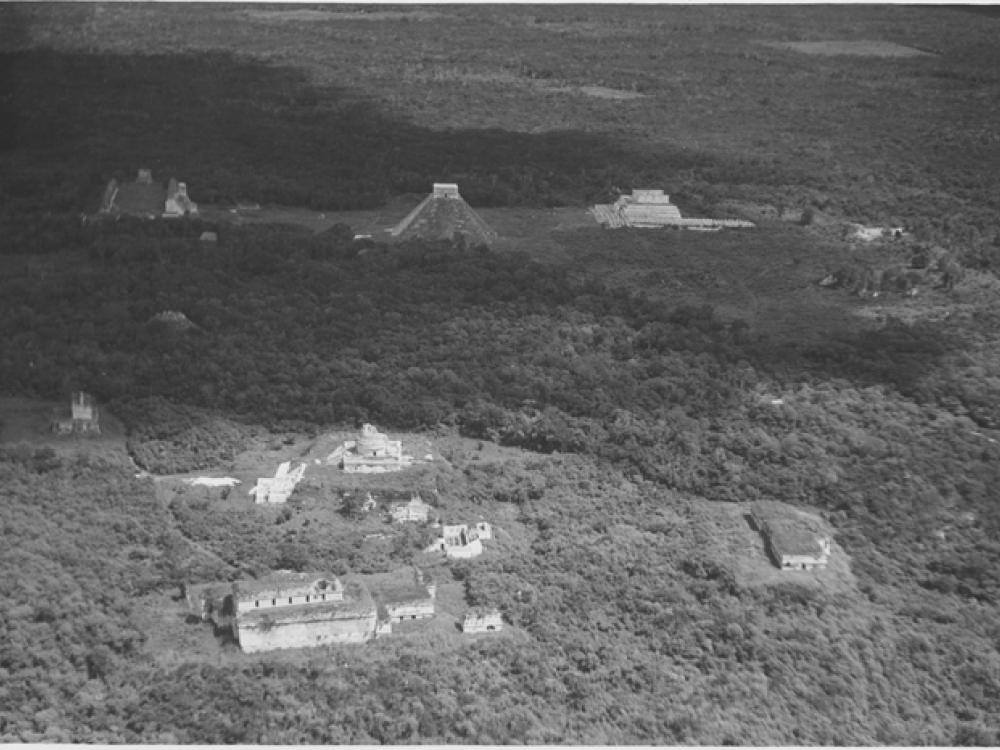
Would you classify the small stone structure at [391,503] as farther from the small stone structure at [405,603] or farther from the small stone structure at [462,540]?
the small stone structure at [405,603]

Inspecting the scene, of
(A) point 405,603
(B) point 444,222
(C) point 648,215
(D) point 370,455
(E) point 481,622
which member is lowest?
(C) point 648,215

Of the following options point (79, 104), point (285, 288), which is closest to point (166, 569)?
point (285, 288)

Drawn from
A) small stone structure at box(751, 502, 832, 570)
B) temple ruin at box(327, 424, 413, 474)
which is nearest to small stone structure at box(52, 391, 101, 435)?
temple ruin at box(327, 424, 413, 474)

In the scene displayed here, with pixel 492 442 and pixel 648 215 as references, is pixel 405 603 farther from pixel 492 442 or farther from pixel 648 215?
pixel 648 215

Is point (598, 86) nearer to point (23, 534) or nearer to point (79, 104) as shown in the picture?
point (79, 104)

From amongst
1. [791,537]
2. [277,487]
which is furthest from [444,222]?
[791,537]

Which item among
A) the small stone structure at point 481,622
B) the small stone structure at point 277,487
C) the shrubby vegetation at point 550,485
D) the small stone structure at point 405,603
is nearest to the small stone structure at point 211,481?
the small stone structure at point 277,487
